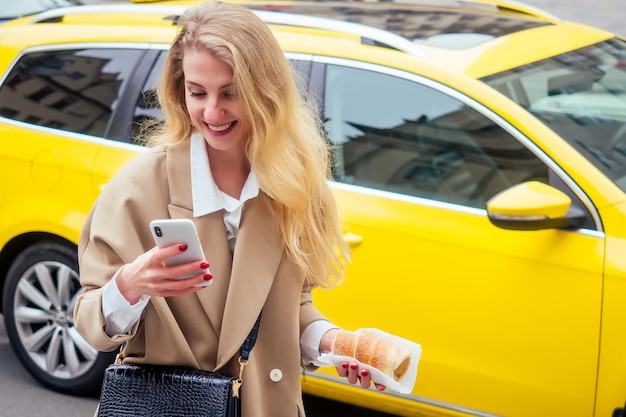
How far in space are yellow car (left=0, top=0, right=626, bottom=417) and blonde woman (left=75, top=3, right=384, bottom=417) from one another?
1539 millimetres

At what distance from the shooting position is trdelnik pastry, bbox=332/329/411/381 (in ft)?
8.02

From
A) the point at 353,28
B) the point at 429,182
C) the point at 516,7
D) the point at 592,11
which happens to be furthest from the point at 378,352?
the point at 592,11

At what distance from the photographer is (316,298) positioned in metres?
4.30

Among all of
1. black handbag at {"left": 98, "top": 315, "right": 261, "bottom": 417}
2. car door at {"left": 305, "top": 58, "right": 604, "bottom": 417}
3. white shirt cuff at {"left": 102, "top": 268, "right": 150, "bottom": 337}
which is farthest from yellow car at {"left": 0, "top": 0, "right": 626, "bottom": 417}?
white shirt cuff at {"left": 102, "top": 268, "right": 150, "bottom": 337}

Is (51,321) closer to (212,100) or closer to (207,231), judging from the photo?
(207,231)

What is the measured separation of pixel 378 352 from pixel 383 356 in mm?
14

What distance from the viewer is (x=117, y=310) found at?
219 centimetres

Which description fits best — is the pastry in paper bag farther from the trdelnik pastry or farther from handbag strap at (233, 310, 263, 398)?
handbag strap at (233, 310, 263, 398)

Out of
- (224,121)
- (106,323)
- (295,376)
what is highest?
(224,121)

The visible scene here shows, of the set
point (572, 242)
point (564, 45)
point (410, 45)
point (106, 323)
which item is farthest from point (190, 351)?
point (564, 45)

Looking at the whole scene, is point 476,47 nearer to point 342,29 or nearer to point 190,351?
point 342,29

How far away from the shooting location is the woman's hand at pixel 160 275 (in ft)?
6.81

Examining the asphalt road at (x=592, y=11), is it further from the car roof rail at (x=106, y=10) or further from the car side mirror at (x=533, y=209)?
the car side mirror at (x=533, y=209)

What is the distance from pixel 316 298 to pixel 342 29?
1.14m
